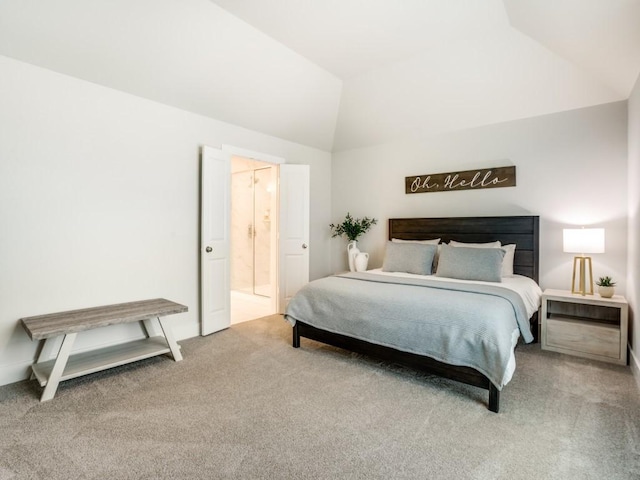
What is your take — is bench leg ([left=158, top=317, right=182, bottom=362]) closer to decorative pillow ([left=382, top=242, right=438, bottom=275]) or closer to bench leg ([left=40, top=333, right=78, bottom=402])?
bench leg ([left=40, top=333, right=78, bottom=402])

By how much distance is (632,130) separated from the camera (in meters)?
2.98

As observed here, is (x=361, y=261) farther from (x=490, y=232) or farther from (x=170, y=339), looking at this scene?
(x=170, y=339)

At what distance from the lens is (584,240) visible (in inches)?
120

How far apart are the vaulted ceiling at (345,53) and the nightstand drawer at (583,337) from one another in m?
2.13

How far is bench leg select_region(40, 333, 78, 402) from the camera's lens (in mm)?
2281

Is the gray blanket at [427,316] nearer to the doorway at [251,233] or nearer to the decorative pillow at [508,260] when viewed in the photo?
the decorative pillow at [508,260]

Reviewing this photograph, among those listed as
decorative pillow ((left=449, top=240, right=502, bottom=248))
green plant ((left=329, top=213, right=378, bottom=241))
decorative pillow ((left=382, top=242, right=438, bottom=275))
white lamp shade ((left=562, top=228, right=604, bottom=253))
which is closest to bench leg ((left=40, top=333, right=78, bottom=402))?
decorative pillow ((left=382, top=242, right=438, bottom=275))

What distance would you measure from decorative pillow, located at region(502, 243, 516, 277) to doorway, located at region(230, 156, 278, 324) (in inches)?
128

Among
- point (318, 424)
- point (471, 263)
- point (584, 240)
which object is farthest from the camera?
point (471, 263)

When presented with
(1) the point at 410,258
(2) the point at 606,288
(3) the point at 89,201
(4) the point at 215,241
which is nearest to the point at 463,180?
(1) the point at 410,258

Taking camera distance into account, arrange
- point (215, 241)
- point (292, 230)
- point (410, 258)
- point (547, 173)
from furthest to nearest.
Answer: point (292, 230), point (410, 258), point (215, 241), point (547, 173)

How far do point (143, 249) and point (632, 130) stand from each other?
15.2 feet

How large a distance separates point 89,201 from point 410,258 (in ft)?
10.6

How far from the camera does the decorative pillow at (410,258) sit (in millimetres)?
3828
